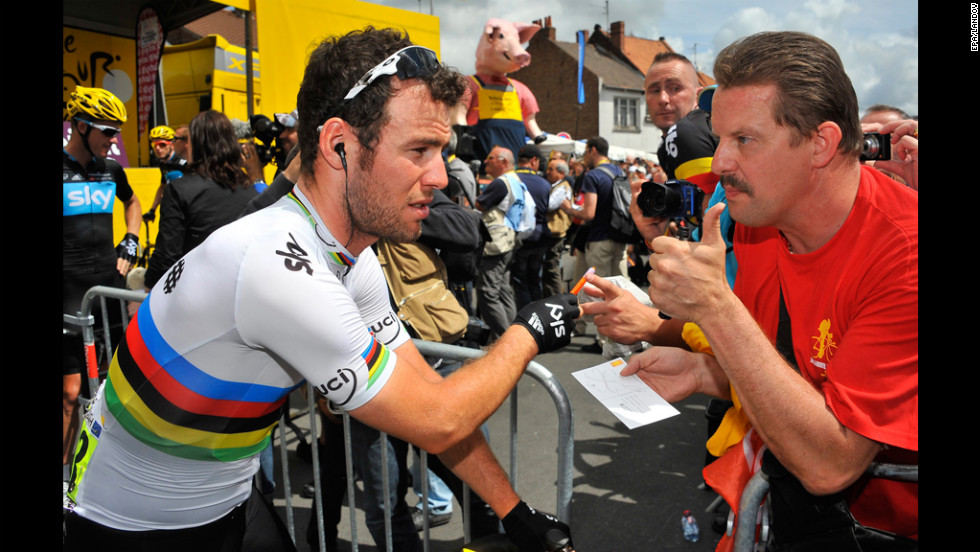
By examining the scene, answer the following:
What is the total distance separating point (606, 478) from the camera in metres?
4.29

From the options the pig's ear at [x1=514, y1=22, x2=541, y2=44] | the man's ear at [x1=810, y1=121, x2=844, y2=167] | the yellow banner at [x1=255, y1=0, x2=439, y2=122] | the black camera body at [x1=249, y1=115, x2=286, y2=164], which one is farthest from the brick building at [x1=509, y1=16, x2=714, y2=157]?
the man's ear at [x1=810, y1=121, x2=844, y2=167]

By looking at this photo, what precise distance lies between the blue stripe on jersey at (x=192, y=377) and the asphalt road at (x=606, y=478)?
222cm

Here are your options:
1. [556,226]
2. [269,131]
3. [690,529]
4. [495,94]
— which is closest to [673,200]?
[690,529]

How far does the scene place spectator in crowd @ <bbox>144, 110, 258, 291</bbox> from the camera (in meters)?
4.01

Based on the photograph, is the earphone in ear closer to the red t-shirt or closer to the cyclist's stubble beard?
the cyclist's stubble beard

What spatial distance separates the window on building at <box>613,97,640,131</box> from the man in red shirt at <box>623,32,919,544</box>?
40.7 metres

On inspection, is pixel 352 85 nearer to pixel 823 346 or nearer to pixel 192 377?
pixel 192 377

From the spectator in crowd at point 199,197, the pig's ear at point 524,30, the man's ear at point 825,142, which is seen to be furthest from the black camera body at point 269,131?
the pig's ear at point 524,30

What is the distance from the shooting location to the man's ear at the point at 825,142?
1763mm

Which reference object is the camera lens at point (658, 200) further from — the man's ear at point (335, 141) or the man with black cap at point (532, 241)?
the man with black cap at point (532, 241)
